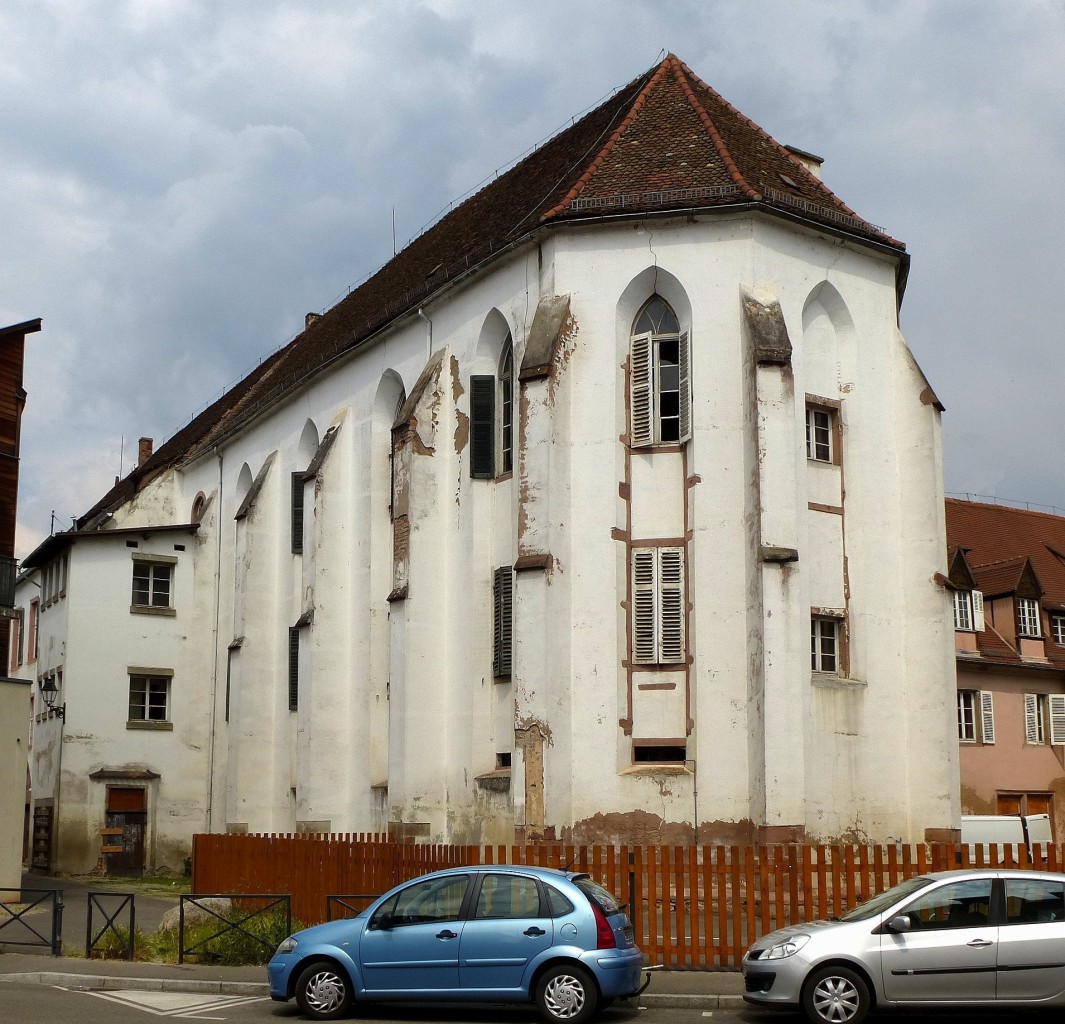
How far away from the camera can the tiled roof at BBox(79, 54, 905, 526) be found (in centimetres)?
2316

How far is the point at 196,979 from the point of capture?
15.3 meters

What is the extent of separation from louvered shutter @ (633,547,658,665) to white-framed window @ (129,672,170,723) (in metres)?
20.1

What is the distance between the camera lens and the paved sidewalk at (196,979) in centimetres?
1395

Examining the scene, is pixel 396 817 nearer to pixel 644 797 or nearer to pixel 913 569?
pixel 644 797

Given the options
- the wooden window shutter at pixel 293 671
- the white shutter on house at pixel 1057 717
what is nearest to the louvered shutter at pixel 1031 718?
the white shutter on house at pixel 1057 717

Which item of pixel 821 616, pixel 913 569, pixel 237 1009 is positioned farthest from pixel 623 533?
pixel 237 1009

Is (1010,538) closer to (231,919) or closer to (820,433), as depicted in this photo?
(820,433)

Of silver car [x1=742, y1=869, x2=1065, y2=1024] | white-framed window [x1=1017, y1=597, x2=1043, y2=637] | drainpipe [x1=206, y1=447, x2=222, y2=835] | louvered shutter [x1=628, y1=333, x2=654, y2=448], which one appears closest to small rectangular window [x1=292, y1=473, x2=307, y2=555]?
drainpipe [x1=206, y1=447, x2=222, y2=835]

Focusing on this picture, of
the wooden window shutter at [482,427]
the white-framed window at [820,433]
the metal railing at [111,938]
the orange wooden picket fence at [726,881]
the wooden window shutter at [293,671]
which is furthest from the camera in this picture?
the wooden window shutter at [293,671]

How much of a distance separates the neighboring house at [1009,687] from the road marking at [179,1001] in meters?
23.8

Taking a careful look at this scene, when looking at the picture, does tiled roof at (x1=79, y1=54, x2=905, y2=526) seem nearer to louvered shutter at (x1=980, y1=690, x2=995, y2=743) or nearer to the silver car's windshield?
the silver car's windshield

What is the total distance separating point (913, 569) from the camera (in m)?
23.4

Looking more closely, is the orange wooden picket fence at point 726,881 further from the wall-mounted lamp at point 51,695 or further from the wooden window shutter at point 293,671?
the wall-mounted lamp at point 51,695

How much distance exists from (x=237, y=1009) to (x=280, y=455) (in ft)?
74.4
